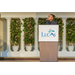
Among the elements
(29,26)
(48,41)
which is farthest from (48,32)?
(29,26)

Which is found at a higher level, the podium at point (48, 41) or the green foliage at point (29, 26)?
the green foliage at point (29, 26)

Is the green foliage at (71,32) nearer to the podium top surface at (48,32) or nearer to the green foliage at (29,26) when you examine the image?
the green foliage at (29,26)

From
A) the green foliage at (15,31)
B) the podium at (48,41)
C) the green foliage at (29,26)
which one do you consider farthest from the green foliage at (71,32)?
the podium at (48,41)

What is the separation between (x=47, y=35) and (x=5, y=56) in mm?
3287

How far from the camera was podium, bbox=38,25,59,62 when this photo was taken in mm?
3941

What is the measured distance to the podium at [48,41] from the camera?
155 inches

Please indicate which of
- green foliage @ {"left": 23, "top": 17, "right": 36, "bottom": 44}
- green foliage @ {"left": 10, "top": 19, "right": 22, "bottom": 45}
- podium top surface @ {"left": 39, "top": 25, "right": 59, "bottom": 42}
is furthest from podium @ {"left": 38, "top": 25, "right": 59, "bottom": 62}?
green foliage @ {"left": 10, "top": 19, "right": 22, "bottom": 45}

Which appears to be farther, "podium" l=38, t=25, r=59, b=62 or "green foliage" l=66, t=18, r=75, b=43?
"green foliage" l=66, t=18, r=75, b=43

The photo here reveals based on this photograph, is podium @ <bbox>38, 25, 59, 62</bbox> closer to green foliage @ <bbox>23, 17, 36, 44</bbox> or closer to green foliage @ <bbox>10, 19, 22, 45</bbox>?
green foliage @ <bbox>23, 17, 36, 44</bbox>

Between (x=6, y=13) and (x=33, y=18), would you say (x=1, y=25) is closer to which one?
(x=6, y=13)

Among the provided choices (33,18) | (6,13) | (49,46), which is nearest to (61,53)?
(33,18)

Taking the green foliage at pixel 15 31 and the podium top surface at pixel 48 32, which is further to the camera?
the green foliage at pixel 15 31

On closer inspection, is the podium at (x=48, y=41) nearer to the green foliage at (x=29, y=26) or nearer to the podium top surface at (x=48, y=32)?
the podium top surface at (x=48, y=32)

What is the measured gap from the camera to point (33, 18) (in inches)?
260
